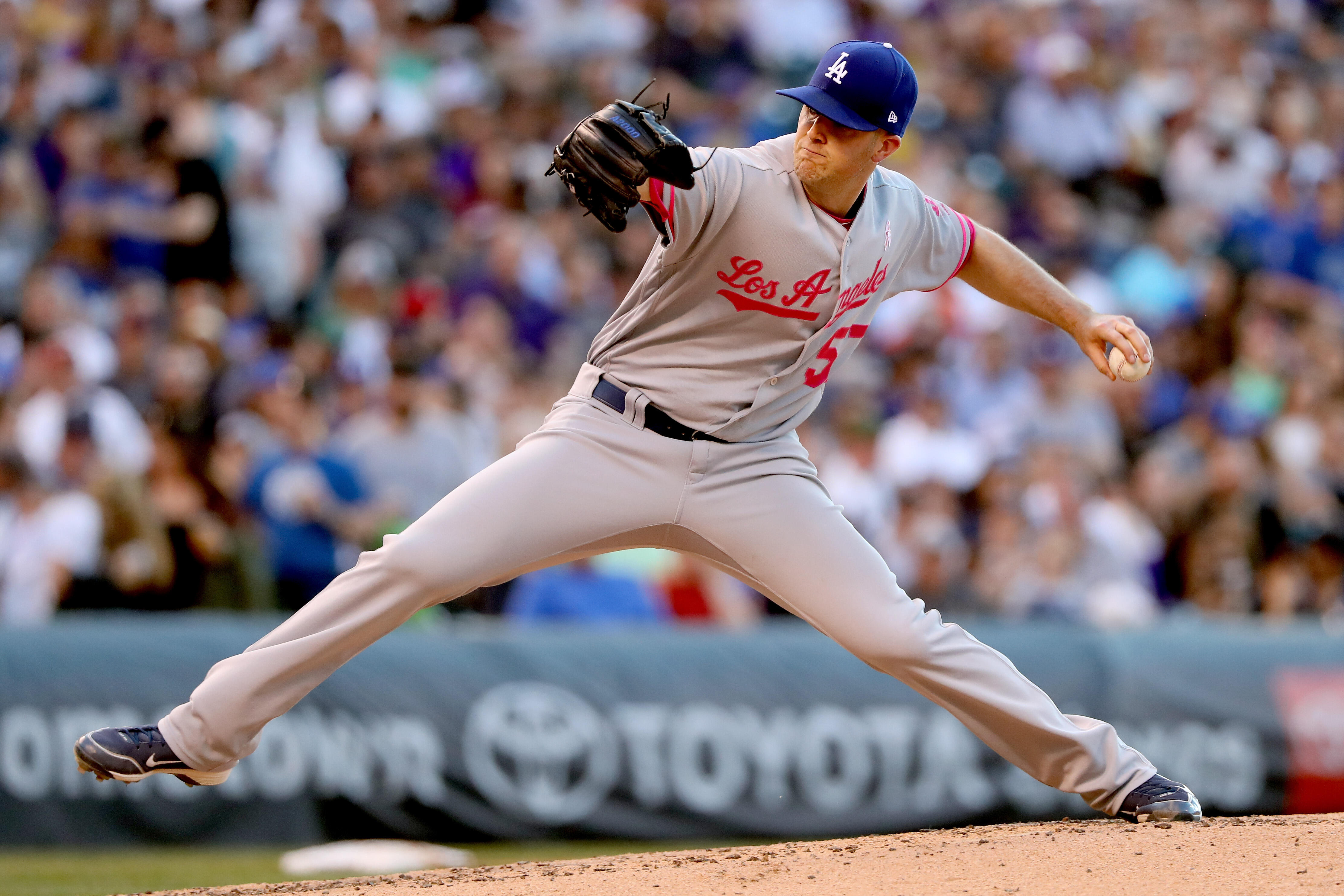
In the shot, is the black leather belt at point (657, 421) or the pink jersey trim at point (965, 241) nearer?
the black leather belt at point (657, 421)

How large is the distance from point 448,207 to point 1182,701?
614 centimetres

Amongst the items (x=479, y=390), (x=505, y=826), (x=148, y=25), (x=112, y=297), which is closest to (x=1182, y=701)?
(x=505, y=826)

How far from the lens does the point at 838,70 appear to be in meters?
4.76

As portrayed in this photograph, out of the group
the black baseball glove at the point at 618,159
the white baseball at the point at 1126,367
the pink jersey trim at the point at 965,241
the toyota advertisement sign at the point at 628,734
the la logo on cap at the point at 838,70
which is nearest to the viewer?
the black baseball glove at the point at 618,159

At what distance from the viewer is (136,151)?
37.0 ft

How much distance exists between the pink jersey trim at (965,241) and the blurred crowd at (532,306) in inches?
183

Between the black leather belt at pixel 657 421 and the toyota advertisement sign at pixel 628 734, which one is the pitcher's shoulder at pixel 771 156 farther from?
A: the toyota advertisement sign at pixel 628 734

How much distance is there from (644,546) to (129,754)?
159 cm

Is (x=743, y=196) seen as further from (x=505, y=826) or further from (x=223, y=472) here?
(x=223, y=472)

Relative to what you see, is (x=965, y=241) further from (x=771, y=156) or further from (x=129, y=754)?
(x=129, y=754)

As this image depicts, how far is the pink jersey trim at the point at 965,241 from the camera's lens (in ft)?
17.6

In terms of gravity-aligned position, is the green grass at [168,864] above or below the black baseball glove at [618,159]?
below

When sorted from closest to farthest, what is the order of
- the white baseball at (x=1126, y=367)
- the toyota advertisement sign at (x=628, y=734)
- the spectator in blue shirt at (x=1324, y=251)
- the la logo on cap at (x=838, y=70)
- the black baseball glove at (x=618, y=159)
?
the black baseball glove at (x=618, y=159) < the la logo on cap at (x=838, y=70) < the white baseball at (x=1126, y=367) < the toyota advertisement sign at (x=628, y=734) < the spectator in blue shirt at (x=1324, y=251)

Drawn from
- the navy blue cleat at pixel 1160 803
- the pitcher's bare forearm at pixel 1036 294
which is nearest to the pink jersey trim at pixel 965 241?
the pitcher's bare forearm at pixel 1036 294
